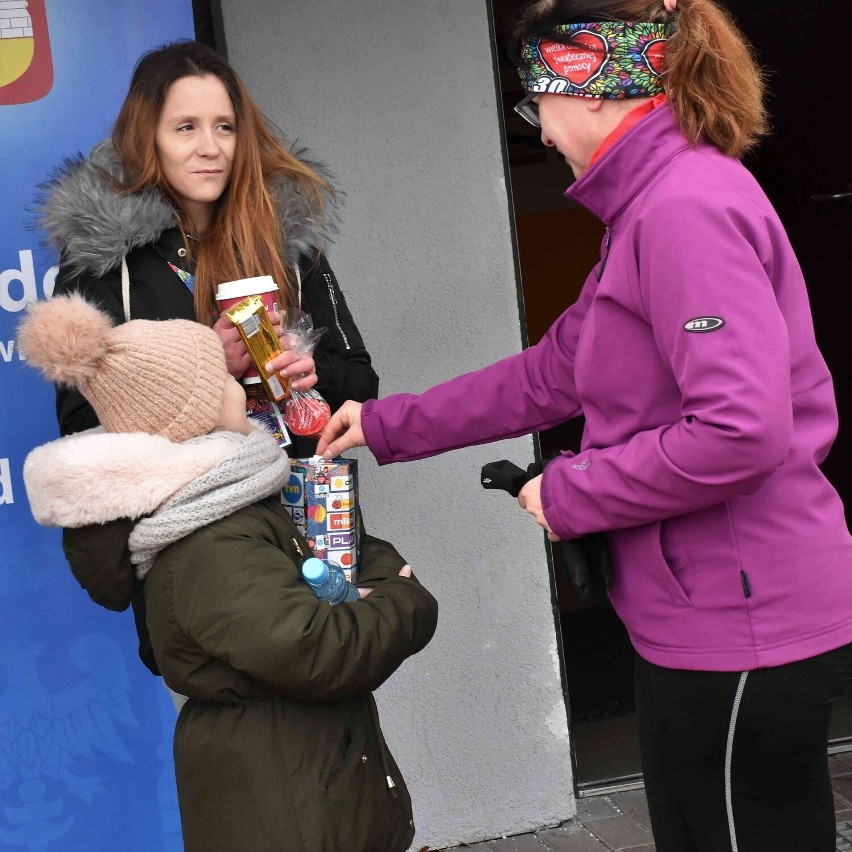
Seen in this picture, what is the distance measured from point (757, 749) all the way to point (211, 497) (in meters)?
1.02

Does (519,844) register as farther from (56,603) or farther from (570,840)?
(56,603)

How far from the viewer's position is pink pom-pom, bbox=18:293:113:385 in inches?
78.5

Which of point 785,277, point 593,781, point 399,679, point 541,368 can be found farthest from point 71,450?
point 593,781

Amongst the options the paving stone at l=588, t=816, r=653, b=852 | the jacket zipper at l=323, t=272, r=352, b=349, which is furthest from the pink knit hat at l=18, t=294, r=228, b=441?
the paving stone at l=588, t=816, r=653, b=852

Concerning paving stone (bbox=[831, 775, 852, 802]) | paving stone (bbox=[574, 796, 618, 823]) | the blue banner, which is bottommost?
paving stone (bbox=[831, 775, 852, 802])

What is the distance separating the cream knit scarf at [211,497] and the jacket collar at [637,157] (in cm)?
77

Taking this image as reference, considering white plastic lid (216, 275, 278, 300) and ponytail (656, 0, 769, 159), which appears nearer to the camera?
ponytail (656, 0, 769, 159)

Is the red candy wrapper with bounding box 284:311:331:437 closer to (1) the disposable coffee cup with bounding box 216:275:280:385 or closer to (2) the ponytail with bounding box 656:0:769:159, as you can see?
(1) the disposable coffee cup with bounding box 216:275:280:385

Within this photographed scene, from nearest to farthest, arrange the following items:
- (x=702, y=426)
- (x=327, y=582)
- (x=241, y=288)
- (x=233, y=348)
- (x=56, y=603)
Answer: (x=702, y=426) → (x=327, y=582) → (x=241, y=288) → (x=233, y=348) → (x=56, y=603)

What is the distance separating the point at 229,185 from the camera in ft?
8.75

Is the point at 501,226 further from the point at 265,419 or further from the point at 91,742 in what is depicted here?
the point at 91,742

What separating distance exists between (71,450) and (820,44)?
3.36 meters

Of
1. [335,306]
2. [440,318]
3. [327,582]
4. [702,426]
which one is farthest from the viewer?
[440,318]

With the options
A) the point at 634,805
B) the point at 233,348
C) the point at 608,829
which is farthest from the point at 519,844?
the point at 233,348
